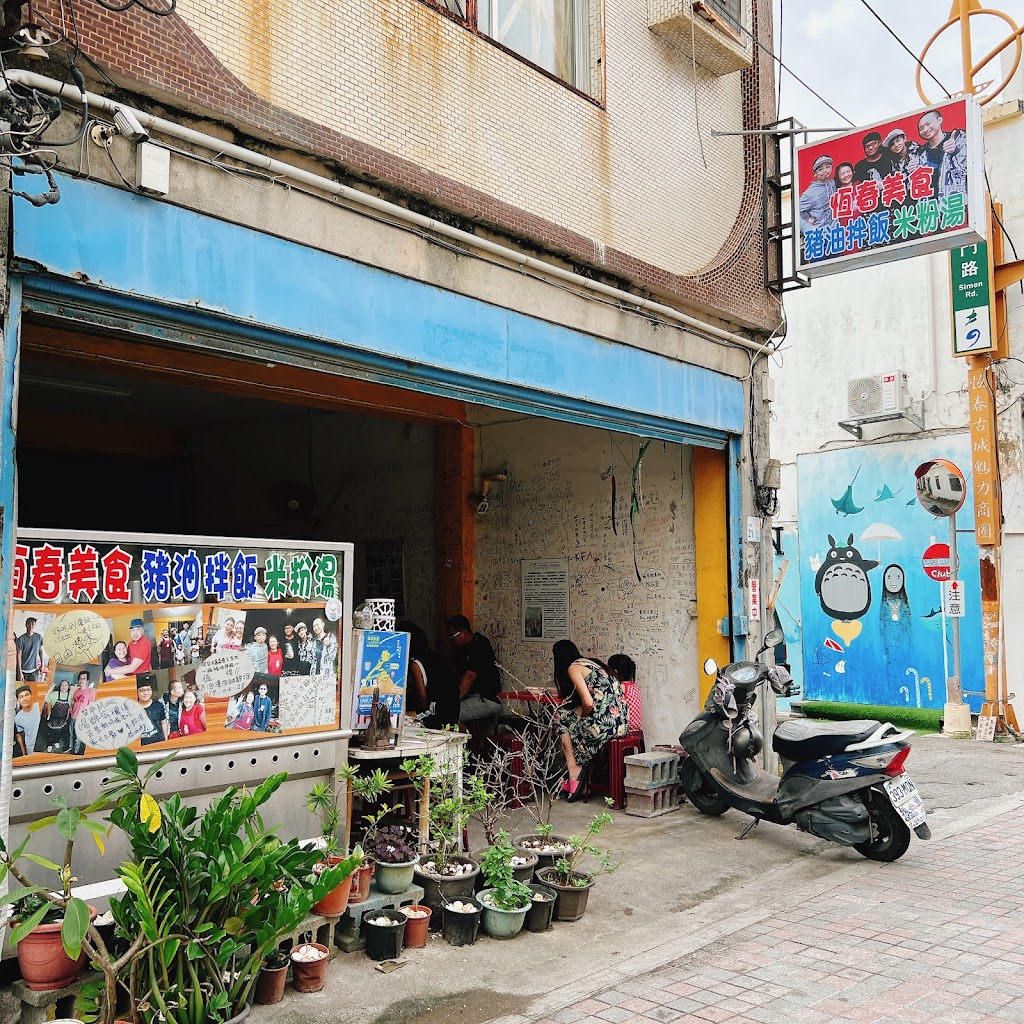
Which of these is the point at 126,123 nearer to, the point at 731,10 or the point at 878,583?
the point at 731,10

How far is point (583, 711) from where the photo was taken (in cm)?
801

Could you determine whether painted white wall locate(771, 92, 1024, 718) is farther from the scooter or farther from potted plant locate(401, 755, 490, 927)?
potted plant locate(401, 755, 490, 927)

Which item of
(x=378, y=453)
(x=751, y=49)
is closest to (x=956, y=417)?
(x=751, y=49)

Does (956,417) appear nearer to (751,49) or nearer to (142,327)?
(751,49)

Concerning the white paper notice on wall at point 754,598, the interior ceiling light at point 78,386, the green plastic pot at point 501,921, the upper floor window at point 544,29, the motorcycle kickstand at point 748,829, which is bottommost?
the motorcycle kickstand at point 748,829

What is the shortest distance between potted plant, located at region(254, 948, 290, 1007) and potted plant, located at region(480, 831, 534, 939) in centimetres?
123

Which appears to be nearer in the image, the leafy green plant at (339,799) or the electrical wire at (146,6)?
the electrical wire at (146,6)

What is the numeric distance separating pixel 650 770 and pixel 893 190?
5166mm

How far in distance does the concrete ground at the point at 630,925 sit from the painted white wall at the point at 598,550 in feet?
5.20

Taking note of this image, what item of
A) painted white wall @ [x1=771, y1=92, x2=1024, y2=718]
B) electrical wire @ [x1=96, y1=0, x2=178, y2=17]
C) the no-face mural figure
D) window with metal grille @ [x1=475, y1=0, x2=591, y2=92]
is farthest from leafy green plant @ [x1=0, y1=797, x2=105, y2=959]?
the no-face mural figure

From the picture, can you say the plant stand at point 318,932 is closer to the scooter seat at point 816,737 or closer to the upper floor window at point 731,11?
the scooter seat at point 816,737

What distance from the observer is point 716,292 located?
867 centimetres

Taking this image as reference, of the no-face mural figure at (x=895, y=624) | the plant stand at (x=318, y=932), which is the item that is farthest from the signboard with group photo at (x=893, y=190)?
the no-face mural figure at (x=895, y=624)

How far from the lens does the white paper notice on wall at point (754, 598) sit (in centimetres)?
891
